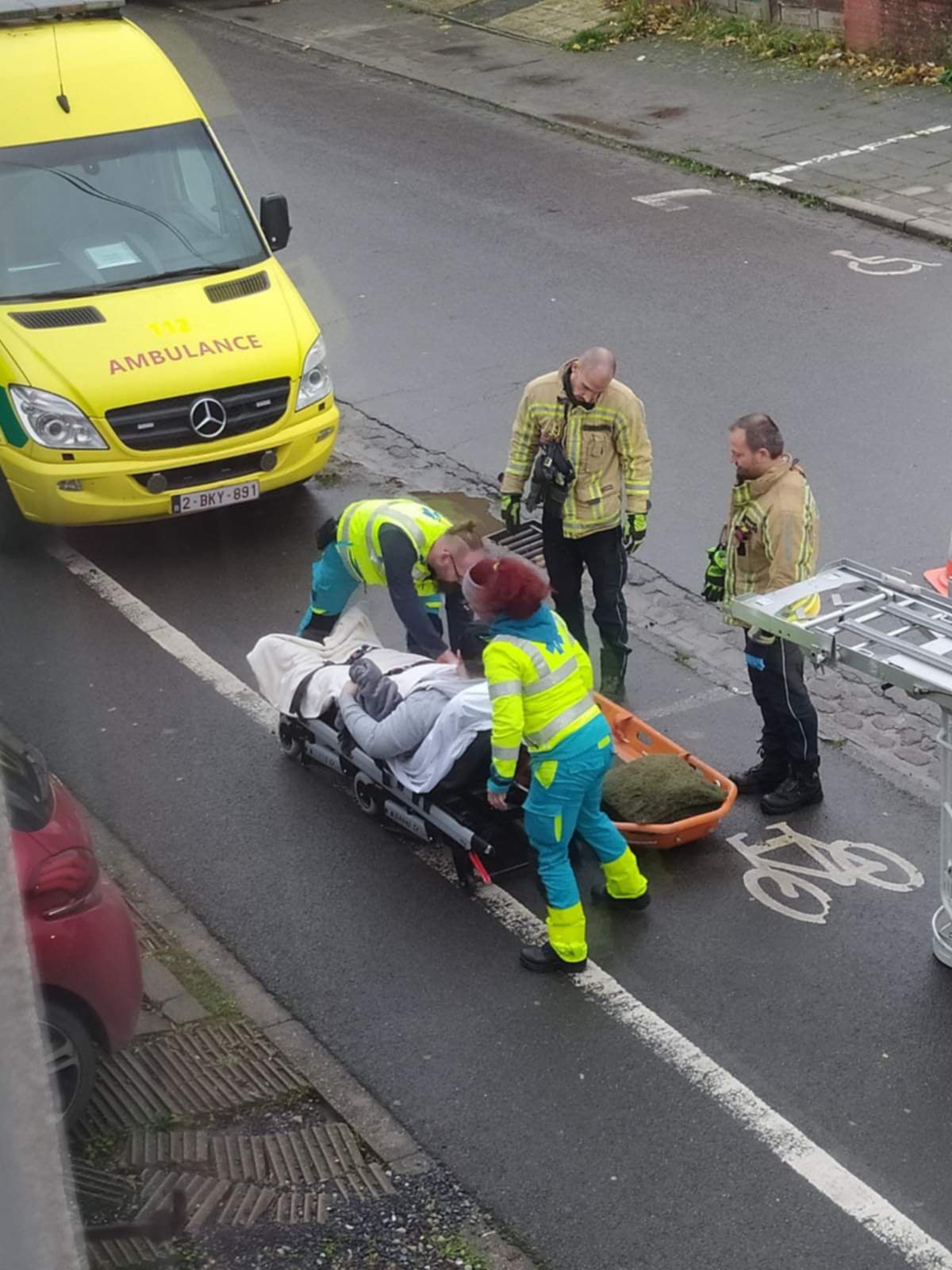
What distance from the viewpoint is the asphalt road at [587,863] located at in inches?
217

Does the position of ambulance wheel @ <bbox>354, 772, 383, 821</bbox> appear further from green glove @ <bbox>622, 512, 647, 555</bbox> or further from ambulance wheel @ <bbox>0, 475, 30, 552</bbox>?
ambulance wheel @ <bbox>0, 475, 30, 552</bbox>

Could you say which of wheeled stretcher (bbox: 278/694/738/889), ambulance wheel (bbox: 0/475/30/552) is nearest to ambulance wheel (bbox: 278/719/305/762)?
wheeled stretcher (bbox: 278/694/738/889)

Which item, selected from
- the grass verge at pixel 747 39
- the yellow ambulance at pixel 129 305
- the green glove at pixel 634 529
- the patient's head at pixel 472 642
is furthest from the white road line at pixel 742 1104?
the grass verge at pixel 747 39

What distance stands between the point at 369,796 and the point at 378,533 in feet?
3.71

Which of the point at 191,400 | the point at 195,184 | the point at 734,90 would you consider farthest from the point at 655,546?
the point at 734,90

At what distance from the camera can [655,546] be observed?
32.8ft

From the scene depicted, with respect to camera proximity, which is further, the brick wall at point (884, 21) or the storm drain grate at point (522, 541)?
the brick wall at point (884, 21)

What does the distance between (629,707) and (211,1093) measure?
130 inches

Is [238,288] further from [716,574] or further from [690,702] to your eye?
[716,574]

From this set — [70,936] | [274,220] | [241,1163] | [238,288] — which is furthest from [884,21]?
[241,1163]

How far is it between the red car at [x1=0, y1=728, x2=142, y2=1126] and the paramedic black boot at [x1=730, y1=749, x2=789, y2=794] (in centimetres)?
296

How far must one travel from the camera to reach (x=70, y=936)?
5.39 meters

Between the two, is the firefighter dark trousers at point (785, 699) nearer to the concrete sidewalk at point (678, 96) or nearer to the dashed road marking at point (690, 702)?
the dashed road marking at point (690, 702)

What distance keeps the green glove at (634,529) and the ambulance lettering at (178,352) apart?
2.94 meters
